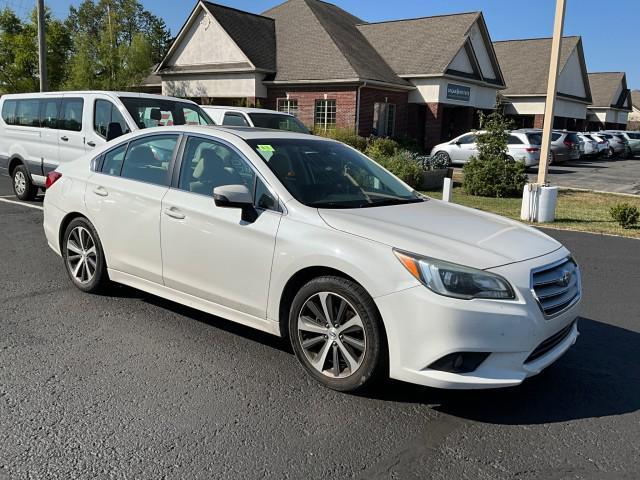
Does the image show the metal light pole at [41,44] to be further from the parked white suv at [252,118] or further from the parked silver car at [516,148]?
the parked silver car at [516,148]

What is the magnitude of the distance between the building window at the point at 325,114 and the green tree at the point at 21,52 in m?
22.5

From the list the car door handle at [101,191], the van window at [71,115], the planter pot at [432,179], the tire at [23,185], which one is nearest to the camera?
the car door handle at [101,191]

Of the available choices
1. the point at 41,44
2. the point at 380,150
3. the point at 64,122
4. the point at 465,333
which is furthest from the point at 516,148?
the point at 465,333

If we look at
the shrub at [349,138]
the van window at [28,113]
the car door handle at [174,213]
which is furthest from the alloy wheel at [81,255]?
the shrub at [349,138]

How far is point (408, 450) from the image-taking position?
3186 mm

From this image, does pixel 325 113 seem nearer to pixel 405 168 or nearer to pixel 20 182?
pixel 405 168

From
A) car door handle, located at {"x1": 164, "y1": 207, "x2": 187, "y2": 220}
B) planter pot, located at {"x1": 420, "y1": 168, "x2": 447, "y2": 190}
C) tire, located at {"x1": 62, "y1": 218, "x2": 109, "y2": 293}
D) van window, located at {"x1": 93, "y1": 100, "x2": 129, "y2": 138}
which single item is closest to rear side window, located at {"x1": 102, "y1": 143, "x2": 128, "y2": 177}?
tire, located at {"x1": 62, "y1": 218, "x2": 109, "y2": 293}

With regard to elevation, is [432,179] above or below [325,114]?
below

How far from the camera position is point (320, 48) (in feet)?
90.0

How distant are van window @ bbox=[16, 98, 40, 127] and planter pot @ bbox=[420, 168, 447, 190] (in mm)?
9166

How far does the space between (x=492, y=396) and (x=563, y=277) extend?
35.2 inches

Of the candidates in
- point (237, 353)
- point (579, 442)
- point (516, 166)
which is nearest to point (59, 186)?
point (237, 353)

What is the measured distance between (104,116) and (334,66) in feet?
58.0

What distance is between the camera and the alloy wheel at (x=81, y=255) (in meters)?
5.46
